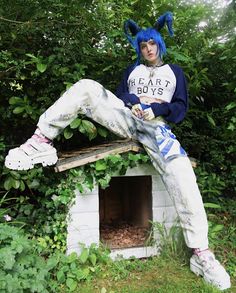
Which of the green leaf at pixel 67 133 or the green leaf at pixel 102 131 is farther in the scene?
the green leaf at pixel 102 131

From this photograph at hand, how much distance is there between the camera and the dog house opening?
338 cm

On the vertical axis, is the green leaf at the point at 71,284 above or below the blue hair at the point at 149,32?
below

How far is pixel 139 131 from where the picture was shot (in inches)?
121

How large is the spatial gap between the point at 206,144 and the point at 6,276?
9.82 feet

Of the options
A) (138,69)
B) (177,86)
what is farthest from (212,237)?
(138,69)

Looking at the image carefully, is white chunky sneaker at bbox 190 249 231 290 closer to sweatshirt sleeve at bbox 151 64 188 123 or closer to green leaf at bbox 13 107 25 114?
sweatshirt sleeve at bbox 151 64 188 123

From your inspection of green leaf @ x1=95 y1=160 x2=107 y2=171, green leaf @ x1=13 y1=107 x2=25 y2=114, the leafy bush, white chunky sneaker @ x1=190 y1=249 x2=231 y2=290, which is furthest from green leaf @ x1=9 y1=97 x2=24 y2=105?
white chunky sneaker @ x1=190 y1=249 x2=231 y2=290

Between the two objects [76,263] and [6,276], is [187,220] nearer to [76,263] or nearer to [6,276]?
[76,263]

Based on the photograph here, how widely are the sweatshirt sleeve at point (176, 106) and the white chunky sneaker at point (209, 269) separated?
113 centimetres

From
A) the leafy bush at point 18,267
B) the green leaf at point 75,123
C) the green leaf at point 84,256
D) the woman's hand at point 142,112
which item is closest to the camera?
the leafy bush at point 18,267

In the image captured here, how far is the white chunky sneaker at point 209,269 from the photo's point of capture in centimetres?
261

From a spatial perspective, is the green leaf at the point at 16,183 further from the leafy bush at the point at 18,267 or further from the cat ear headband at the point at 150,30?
the cat ear headband at the point at 150,30

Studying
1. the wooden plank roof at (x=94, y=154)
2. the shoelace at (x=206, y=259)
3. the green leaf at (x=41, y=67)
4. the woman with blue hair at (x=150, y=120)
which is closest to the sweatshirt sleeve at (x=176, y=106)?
the woman with blue hair at (x=150, y=120)

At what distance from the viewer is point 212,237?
3.18 meters
